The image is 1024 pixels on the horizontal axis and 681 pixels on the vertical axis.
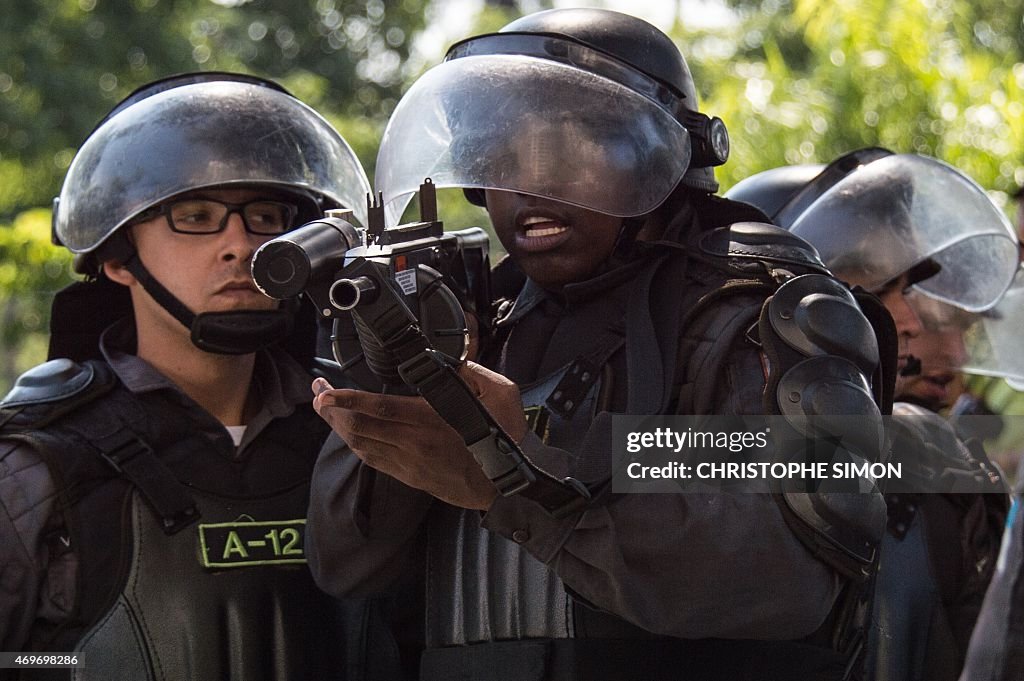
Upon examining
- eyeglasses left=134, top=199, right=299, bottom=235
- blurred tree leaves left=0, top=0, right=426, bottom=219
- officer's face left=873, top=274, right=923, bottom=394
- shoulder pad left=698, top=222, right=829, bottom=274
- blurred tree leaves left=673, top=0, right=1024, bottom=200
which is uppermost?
blurred tree leaves left=0, top=0, right=426, bottom=219

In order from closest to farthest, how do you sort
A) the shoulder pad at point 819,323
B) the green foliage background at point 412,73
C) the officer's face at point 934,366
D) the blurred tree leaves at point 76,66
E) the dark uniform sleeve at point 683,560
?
the dark uniform sleeve at point 683,560, the shoulder pad at point 819,323, the officer's face at point 934,366, the green foliage background at point 412,73, the blurred tree leaves at point 76,66

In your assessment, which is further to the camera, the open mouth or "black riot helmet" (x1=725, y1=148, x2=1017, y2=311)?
"black riot helmet" (x1=725, y1=148, x2=1017, y2=311)

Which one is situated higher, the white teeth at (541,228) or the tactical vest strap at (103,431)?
the white teeth at (541,228)

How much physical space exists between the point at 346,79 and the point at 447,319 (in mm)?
14470

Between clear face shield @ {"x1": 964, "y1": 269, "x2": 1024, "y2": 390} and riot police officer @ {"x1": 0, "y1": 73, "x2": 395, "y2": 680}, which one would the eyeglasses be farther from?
clear face shield @ {"x1": 964, "y1": 269, "x2": 1024, "y2": 390}

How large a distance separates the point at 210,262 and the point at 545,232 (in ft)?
2.98

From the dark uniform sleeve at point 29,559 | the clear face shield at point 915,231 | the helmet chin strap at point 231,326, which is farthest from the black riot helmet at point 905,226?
the dark uniform sleeve at point 29,559

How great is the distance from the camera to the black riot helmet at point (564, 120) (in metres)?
2.97

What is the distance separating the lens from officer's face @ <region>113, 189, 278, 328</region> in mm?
3506

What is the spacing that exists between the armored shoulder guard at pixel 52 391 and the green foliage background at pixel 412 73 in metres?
2.90

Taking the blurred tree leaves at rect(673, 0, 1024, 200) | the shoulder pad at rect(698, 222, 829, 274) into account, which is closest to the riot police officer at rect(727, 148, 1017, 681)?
the shoulder pad at rect(698, 222, 829, 274)

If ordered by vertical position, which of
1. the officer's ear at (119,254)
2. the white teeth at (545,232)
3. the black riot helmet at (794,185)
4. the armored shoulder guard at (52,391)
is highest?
the black riot helmet at (794,185)

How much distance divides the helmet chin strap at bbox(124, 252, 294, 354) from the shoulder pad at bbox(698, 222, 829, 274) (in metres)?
1.04

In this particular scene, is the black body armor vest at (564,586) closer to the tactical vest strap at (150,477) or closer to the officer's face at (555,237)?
the officer's face at (555,237)
